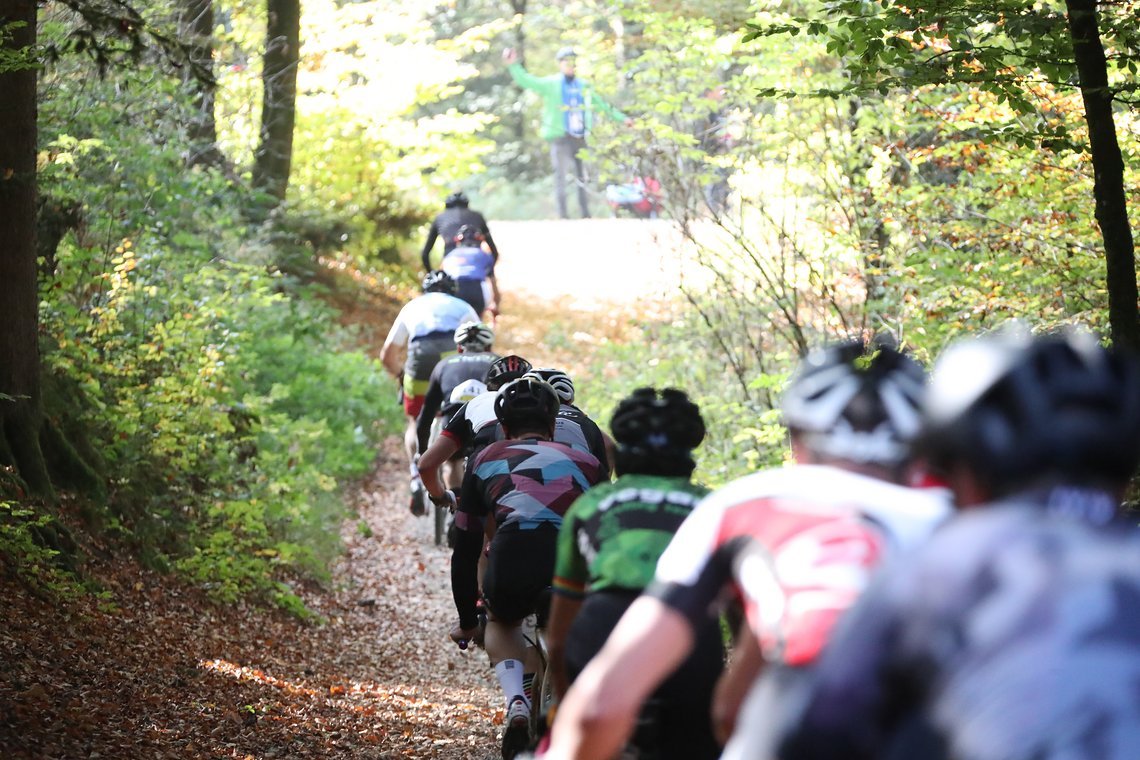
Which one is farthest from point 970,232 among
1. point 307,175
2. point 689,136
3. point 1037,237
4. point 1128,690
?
point 307,175

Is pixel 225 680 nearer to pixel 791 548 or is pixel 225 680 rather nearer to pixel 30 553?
pixel 30 553

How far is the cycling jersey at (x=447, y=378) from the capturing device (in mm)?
11508

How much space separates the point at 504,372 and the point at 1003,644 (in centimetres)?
721

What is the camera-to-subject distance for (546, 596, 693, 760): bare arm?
305cm

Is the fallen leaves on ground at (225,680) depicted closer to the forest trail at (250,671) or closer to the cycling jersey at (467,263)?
the forest trail at (250,671)

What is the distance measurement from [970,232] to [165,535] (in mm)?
6884

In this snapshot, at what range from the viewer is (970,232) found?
1105 centimetres

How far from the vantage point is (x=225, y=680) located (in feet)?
28.7

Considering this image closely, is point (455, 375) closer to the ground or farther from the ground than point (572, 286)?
farther from the ground

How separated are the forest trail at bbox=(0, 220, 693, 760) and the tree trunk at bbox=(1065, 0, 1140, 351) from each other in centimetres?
438

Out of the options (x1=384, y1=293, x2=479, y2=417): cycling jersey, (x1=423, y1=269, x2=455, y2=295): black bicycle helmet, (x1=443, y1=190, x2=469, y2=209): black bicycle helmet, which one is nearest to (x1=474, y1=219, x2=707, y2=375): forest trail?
(x1=443, y1=190, x2=469, y2=209): black bicycle helmet

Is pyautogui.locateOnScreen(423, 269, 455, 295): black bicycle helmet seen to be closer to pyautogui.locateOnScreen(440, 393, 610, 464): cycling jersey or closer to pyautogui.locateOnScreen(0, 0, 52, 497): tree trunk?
pyautogui.locateOnScreen(0, 0, 52, 497): tree trunk

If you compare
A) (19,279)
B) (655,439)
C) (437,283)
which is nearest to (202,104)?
(437,283)

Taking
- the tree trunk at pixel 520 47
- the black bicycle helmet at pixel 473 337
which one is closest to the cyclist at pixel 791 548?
the black bicycle helmet at pixel 473 337
